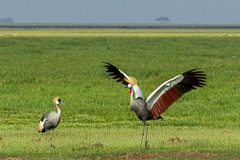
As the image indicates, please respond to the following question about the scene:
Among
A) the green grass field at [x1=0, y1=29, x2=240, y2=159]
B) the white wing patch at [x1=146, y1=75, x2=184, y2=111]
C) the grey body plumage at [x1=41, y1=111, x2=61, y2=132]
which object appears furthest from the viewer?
the green grass field at [x1=0, y1=29, x2=240, y2=159]

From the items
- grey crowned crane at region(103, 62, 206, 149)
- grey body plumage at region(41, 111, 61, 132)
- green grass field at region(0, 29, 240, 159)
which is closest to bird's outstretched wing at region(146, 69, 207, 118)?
grey crowned crane at region(103, 62, 206, 149)

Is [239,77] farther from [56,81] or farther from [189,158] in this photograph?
[189,158]

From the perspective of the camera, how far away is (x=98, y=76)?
2731 cm

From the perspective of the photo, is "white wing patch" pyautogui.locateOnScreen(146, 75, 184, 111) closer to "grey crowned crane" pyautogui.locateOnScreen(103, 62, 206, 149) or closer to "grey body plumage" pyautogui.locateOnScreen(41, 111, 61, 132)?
"grey crowned crane" pyautogui.locateOnScreen(103, 62, 206, 149)

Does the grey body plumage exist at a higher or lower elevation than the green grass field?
higher

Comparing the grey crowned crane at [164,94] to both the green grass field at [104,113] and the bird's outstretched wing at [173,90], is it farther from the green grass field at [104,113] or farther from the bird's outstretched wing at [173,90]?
the green grass field at [104,113]

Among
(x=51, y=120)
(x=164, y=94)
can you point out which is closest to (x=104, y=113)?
(x=51, y=120)

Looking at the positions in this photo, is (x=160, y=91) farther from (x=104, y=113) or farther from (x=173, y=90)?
(x=104, y=113)

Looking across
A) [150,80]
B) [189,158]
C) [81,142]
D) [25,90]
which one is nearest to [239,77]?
[150,80]

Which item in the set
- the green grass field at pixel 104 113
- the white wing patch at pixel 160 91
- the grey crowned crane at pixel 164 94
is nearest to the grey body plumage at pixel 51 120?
the green grass field at pixel 104 113

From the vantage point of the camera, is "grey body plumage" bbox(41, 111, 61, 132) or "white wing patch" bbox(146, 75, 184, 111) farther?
"grey body plumage" bbox(41, 111, 61, 132)

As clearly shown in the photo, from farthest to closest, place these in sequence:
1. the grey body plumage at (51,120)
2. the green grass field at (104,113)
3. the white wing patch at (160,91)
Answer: the green grass field at (104,113), the grey body plumage at (51,120), the white wing patch at (160,91)

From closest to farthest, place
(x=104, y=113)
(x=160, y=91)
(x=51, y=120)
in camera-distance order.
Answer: (x=160, y=91)
(x=51, y=120)
(x=104, y=113)

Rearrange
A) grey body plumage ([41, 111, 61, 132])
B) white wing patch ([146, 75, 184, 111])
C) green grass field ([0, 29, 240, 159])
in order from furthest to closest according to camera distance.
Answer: green grass field ([0, 29, 240, 159]), grey body plumage ([41, 111, 61, 132]), white wing patch ([146, 75, 184, 111])
